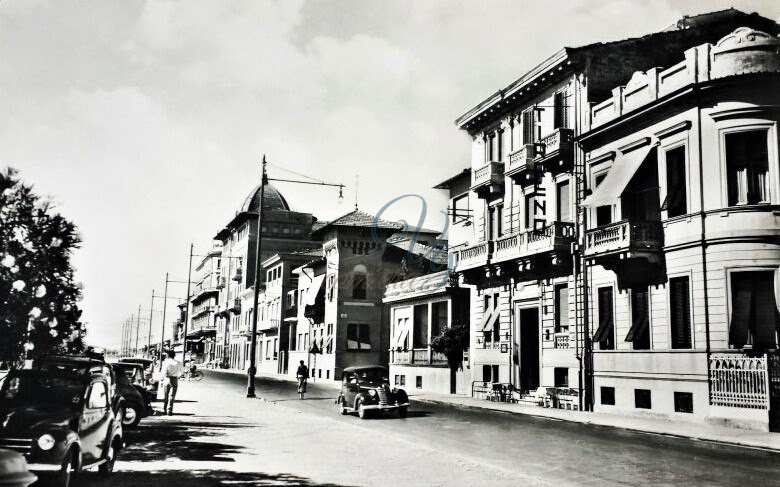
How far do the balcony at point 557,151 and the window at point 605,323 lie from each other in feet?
18.6

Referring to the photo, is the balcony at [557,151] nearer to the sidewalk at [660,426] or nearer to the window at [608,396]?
the window at [608,396]

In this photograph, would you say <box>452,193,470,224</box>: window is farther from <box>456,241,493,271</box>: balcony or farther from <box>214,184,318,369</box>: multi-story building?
<box>214,184,318,369</box>: multi-story building

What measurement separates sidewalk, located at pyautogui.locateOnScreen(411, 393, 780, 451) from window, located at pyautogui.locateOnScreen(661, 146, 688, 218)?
700cm

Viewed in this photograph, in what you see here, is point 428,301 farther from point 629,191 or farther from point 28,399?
point 28,399

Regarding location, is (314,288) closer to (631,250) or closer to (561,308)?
(561,308)

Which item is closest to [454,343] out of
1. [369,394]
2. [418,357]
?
[418,357]

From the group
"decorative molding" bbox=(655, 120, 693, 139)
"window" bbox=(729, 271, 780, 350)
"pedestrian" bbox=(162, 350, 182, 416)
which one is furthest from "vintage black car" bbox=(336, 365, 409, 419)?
"decorative molding" bbox=(655, 120, 693, 139)

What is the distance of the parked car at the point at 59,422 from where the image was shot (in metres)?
8.16

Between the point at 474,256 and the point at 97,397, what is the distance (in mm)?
26438

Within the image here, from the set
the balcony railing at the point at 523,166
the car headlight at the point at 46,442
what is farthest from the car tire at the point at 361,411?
the car headlight at the point at 46,442

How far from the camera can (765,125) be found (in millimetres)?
21641

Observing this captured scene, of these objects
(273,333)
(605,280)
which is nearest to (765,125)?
(605,280)

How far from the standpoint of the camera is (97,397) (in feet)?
32.4

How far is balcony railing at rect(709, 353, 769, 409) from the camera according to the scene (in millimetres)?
19578
